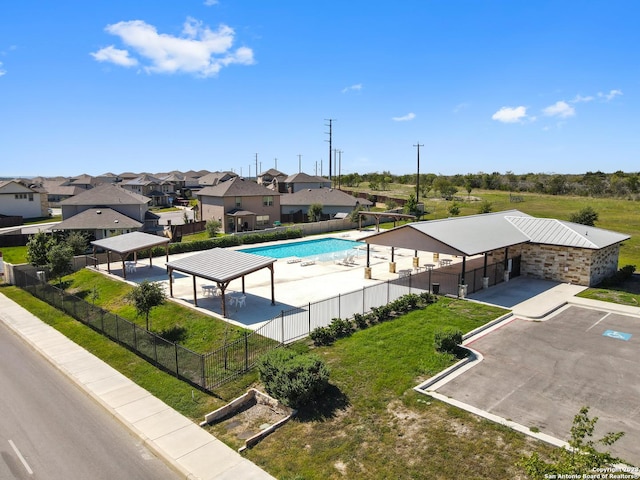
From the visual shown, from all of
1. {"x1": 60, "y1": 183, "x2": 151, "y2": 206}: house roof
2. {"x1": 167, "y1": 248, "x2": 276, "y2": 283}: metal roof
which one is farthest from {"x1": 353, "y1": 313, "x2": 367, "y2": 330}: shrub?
{"x1": 60, "y1": 183, "x2": 151, "y2": 206}: house roof

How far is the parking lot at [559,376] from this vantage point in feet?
43.8

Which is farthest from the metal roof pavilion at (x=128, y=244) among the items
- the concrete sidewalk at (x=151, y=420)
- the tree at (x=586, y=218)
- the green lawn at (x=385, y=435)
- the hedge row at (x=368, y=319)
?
the tree at (x=586, y=218)

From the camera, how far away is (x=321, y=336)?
19.2 meters

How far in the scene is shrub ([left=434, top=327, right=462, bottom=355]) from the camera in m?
17.7

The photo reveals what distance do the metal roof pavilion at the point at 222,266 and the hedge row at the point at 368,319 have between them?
17.8 feet

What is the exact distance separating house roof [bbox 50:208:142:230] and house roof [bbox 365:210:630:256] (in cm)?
2622

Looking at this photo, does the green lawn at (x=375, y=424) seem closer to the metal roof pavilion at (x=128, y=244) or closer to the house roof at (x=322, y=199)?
the metal roof pavilion at (x=128, y=244)

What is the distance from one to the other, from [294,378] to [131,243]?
22.2 metres

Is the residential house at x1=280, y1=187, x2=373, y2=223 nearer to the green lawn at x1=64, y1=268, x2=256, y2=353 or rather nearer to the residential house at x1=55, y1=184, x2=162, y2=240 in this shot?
the residential house at x1=55, y1=184, x2=162, y2=240

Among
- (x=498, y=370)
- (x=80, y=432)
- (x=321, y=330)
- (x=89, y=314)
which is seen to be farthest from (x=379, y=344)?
(x=89, y=314)

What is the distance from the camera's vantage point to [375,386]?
611 inches

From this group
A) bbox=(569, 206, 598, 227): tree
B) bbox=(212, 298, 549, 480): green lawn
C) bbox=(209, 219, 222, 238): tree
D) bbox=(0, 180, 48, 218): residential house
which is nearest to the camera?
bbox=(212, 298, 549, 480): green lawn

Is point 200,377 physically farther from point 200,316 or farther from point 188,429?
point 200,316

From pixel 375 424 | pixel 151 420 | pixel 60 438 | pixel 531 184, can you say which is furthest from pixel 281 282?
pixel 531 184
